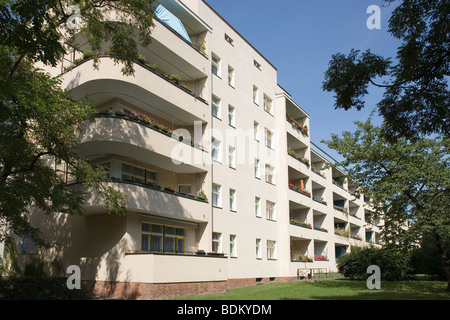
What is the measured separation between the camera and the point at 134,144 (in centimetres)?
1920

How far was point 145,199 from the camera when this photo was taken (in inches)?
765

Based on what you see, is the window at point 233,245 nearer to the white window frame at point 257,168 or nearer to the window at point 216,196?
the window at point 216,196

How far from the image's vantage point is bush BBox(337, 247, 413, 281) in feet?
101

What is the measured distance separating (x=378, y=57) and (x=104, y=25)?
10138mm

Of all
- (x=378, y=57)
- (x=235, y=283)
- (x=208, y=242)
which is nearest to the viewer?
(x=378, y=57)

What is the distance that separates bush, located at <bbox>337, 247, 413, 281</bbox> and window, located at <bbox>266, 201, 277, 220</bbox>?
663cm

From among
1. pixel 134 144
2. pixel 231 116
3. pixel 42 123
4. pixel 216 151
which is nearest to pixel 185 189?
pixel 216 151

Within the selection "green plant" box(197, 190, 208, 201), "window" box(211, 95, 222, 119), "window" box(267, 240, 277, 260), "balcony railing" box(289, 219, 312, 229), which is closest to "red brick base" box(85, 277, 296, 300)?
"green plant" box(197, 190, 208, 201)

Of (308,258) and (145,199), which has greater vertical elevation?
(145,199)

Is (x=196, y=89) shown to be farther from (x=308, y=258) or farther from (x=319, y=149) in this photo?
(x=319, y=149)

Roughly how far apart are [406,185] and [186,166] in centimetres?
1201

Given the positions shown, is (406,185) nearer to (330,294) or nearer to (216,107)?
(330,294)

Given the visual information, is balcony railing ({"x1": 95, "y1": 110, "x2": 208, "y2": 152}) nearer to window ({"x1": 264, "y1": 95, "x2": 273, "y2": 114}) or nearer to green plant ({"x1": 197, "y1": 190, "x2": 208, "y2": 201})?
green plant ({"x1": 197, "y1": 190, "x2": 208, "y2": 201})
